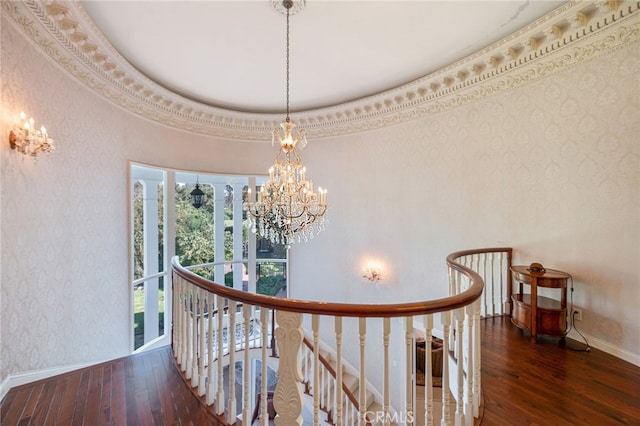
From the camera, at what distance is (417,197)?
4.52 metres

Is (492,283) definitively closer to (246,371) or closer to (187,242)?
(246,371)

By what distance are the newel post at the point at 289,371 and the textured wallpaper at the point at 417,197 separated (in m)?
2.33

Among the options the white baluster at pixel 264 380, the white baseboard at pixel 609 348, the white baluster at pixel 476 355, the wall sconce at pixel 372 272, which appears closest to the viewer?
the white baluster at pixel 264 380

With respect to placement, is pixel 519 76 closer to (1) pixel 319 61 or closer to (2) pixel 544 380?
(1) pixel 319 61

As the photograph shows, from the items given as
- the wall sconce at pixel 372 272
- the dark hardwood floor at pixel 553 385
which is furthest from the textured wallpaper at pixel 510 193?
the dark hardwood floor at pixel 553 385

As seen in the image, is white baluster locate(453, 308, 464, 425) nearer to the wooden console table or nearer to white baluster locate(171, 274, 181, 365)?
the wooden console table

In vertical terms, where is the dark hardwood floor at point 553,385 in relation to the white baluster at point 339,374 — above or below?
below

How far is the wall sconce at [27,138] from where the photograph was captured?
7.28ft

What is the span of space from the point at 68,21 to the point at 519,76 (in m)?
4.77

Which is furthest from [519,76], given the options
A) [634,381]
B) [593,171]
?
[634,381]

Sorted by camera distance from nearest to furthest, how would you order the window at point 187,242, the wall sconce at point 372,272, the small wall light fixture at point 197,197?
1. the window at point 187,242
2. the wall sconce at point 372,272
3. the small wall light fixture at point 197,197

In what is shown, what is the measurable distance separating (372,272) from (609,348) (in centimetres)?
300

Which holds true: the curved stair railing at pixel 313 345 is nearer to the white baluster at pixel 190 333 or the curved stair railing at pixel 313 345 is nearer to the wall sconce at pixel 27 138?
the white baluster at pixel 190 333

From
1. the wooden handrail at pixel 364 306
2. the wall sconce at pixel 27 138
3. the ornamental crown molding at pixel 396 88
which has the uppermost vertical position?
the ornamental crown molding at pixel 396 88
